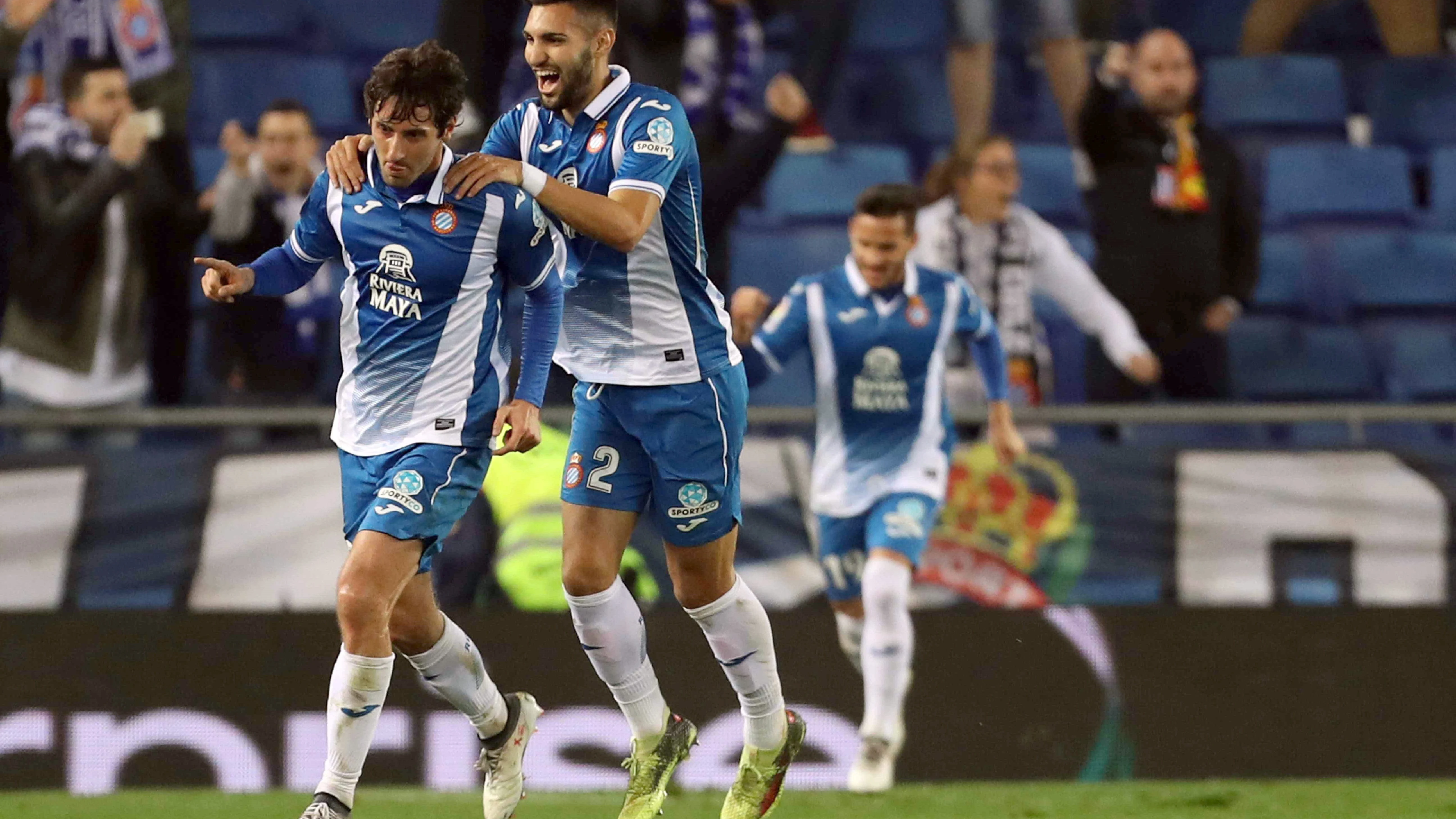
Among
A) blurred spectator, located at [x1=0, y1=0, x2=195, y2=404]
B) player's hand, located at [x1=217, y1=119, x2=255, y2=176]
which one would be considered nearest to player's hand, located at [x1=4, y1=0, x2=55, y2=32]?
blurred spectator, located at [x1=0, y1=0, x2=195, y2=404]

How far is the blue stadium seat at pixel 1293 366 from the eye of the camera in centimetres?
952

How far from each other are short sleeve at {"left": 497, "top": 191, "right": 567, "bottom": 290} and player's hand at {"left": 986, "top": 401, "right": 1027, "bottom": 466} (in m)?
2.67

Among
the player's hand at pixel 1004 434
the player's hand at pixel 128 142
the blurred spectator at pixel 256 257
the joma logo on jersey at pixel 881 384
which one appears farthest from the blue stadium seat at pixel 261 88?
the player's hand at pixel 1004 434

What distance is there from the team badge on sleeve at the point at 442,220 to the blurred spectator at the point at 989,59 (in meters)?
4.44

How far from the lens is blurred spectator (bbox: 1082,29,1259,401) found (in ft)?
28.7

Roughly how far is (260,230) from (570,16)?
3.41 metres

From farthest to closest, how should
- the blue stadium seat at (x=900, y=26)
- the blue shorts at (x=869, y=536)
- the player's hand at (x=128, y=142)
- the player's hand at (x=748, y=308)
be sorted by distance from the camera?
the blue stadium seat at (x=900, y=26)
the player's hand at (x=128, y=142)
the blue shorts at (x=869, y=536)
the player's hand at (x=748, y=308)

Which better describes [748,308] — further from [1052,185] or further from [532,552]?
[1052,185]

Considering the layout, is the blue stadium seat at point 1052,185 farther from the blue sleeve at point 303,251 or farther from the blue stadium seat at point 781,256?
the blue sleeve at point 303,251

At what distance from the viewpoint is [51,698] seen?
745cm

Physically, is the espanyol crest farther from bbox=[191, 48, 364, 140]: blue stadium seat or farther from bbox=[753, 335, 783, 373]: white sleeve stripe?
bbox=[191, 48, 364, 140]: blue stadium seat

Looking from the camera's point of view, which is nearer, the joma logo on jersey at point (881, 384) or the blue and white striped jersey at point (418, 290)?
the blue and white striped jersey at point (418, 290)

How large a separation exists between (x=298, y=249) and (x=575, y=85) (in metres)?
0.90

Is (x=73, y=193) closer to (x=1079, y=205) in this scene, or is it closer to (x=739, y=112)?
(x=739, y=112)
